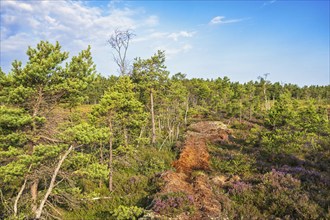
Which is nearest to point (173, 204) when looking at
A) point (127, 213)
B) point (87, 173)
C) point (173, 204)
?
point (173, 204)

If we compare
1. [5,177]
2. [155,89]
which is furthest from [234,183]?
[155,89]

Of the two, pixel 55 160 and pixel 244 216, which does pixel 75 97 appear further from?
pixel 244 216

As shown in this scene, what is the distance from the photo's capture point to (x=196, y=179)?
13.4 metres

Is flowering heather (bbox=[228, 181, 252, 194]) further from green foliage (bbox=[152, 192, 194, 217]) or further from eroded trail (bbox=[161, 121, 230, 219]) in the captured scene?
green foliage (bbox=[152, 192, 194, 217])

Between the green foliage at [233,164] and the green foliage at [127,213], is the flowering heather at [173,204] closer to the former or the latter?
the green foliage at [127,213]

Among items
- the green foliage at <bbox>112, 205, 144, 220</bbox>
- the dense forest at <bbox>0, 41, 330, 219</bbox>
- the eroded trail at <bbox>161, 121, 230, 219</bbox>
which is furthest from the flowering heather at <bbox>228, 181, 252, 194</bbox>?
the green foliage at <bbox>112, 205, 144, 220</bbox>

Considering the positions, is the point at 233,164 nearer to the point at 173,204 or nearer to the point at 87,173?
the point at 173,204

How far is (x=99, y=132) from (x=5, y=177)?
3.72 m

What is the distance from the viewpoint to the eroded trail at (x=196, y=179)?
9345 millimetres

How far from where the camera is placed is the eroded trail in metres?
9.35

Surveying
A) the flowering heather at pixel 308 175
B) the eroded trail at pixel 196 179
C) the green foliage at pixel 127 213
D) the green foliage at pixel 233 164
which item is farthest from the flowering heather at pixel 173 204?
the flowering heather at pixel 308 175

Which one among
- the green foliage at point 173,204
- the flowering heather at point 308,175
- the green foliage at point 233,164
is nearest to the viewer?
the green foliage at point 173,204

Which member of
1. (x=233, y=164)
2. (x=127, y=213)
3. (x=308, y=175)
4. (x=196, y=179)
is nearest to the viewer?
(x=127, y=213)

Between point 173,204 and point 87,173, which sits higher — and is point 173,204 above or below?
below
